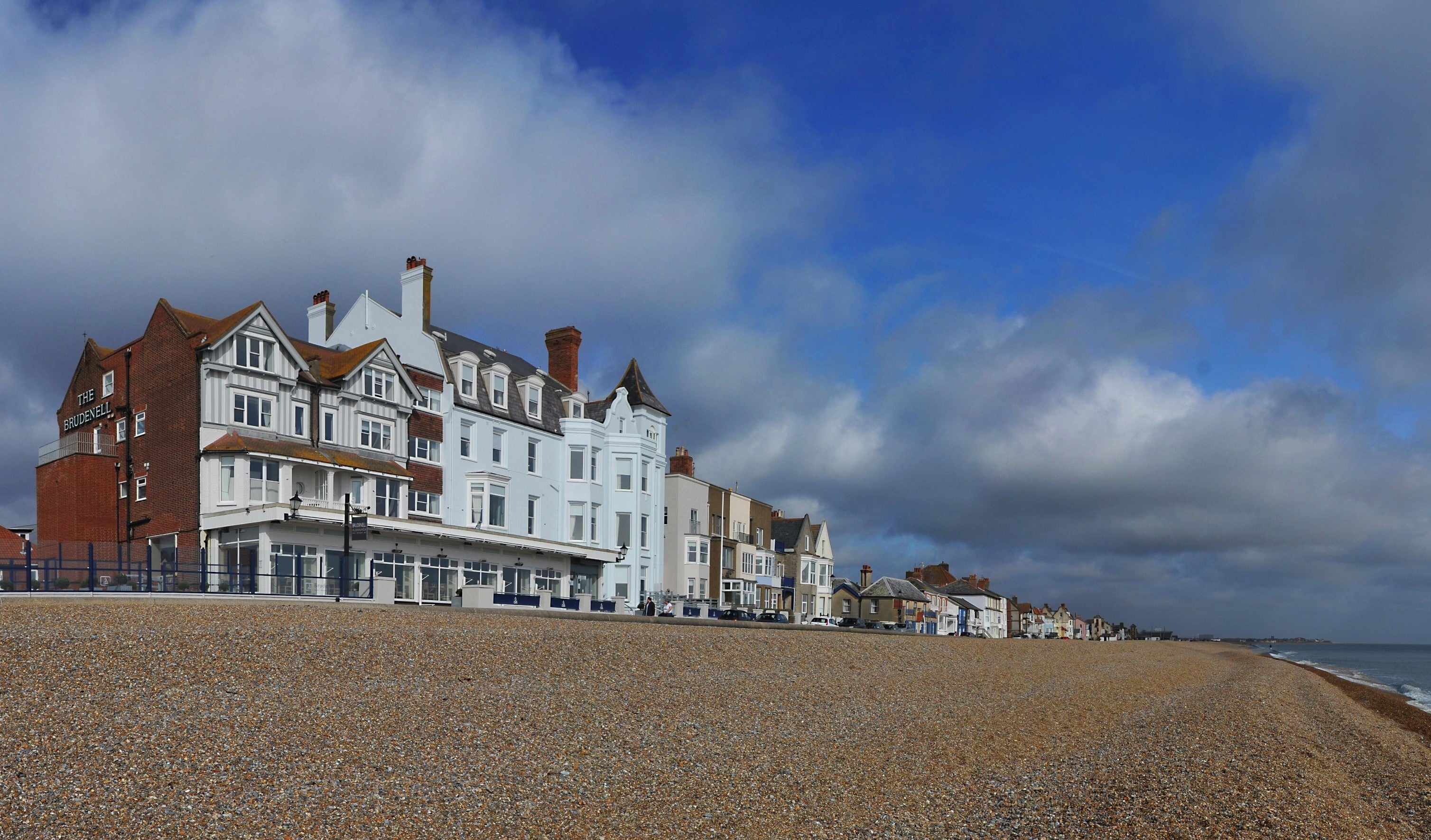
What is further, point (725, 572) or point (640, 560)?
point (725, 572)

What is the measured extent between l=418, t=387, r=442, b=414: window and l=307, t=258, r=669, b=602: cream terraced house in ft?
0.21

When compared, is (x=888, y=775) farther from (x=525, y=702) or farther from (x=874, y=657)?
(x=874, y=657)

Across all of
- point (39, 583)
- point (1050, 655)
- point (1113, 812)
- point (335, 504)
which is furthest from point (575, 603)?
point (1113, 812)

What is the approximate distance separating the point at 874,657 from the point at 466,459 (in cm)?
2375

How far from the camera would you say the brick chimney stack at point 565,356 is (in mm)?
58562

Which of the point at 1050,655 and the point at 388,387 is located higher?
the point at 388,387

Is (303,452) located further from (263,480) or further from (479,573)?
(479,573)

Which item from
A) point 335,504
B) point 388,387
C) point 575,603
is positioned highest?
point 388,387

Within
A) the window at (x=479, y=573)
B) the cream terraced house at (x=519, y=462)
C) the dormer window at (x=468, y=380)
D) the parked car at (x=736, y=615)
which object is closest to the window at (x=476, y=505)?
the cream terraced house at (x=519, y=462)

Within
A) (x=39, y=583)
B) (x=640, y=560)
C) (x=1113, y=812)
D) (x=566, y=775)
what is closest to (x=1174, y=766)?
(x=1113, y=812)

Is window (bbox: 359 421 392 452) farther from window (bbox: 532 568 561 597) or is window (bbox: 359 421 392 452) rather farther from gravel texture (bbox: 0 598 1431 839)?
gravel texture (bbox: 0 598 1431 839)

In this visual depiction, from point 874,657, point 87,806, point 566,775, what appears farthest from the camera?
point 874,657

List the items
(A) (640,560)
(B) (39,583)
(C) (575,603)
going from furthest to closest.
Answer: (A) (640,560), (C) (575,603), (B) (39,583)

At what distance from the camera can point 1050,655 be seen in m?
46.4
